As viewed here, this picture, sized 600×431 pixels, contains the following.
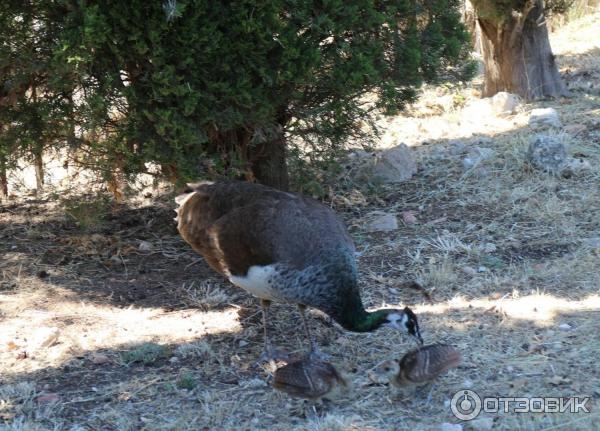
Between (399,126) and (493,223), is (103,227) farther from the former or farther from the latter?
(399,126)

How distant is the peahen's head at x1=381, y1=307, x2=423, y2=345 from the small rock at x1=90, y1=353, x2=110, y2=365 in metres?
1.68

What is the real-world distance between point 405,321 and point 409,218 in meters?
2.45

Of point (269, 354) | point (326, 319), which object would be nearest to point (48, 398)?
point (269, 354)

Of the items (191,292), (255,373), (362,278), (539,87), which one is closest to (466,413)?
(255,373)

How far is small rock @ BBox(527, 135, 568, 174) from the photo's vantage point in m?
7.09

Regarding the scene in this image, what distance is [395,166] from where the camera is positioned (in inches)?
296

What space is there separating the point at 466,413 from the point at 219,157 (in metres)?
2.68

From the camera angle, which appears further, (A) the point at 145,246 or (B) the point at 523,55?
(B) the point at 523,55

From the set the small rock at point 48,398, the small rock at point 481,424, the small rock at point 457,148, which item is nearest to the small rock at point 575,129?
the small rock at point 457,148

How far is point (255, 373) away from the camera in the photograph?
4.44 metres

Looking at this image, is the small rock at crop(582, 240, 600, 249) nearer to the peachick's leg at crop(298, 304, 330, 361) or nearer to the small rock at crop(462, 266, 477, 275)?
the small rock at crop(462, 266, 477, 275)

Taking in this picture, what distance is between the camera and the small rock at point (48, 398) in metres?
4.09

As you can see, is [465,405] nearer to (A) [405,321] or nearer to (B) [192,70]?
(A) [405,321]

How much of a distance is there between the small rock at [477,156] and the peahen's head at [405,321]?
3.54 metres
